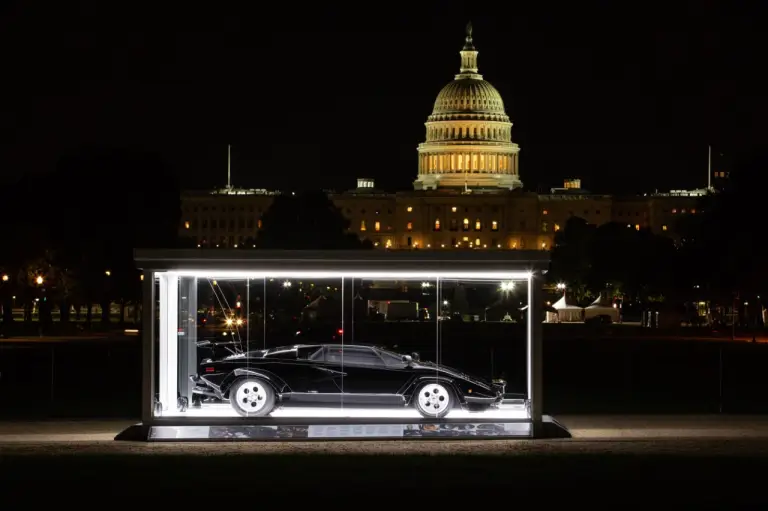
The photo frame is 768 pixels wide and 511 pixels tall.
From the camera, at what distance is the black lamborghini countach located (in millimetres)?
29469

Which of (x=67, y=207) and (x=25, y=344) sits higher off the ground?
(x=67, y=207)

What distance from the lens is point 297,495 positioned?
22.2 m

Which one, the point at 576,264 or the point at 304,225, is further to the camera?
the point at 576,264

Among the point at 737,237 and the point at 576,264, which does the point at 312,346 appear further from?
the point at 576,264

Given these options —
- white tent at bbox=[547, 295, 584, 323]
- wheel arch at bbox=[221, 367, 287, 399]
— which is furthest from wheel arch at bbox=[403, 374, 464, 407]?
white tent at bbox=[547, 295, 584, 323]

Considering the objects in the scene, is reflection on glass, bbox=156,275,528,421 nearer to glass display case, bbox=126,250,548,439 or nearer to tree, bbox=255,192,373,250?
glass display case, bbox=126,250,548,439

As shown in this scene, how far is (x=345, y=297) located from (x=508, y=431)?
3.38 meters

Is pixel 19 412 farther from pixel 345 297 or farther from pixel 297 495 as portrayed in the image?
pixel 297 495

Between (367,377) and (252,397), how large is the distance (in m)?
1.88

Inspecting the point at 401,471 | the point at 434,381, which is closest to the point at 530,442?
the point at 434,381

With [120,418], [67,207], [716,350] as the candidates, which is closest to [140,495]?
[120,418]

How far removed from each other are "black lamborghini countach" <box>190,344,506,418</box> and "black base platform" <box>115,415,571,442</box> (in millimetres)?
271

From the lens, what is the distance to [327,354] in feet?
96.9

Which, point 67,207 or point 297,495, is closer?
point 297,495
